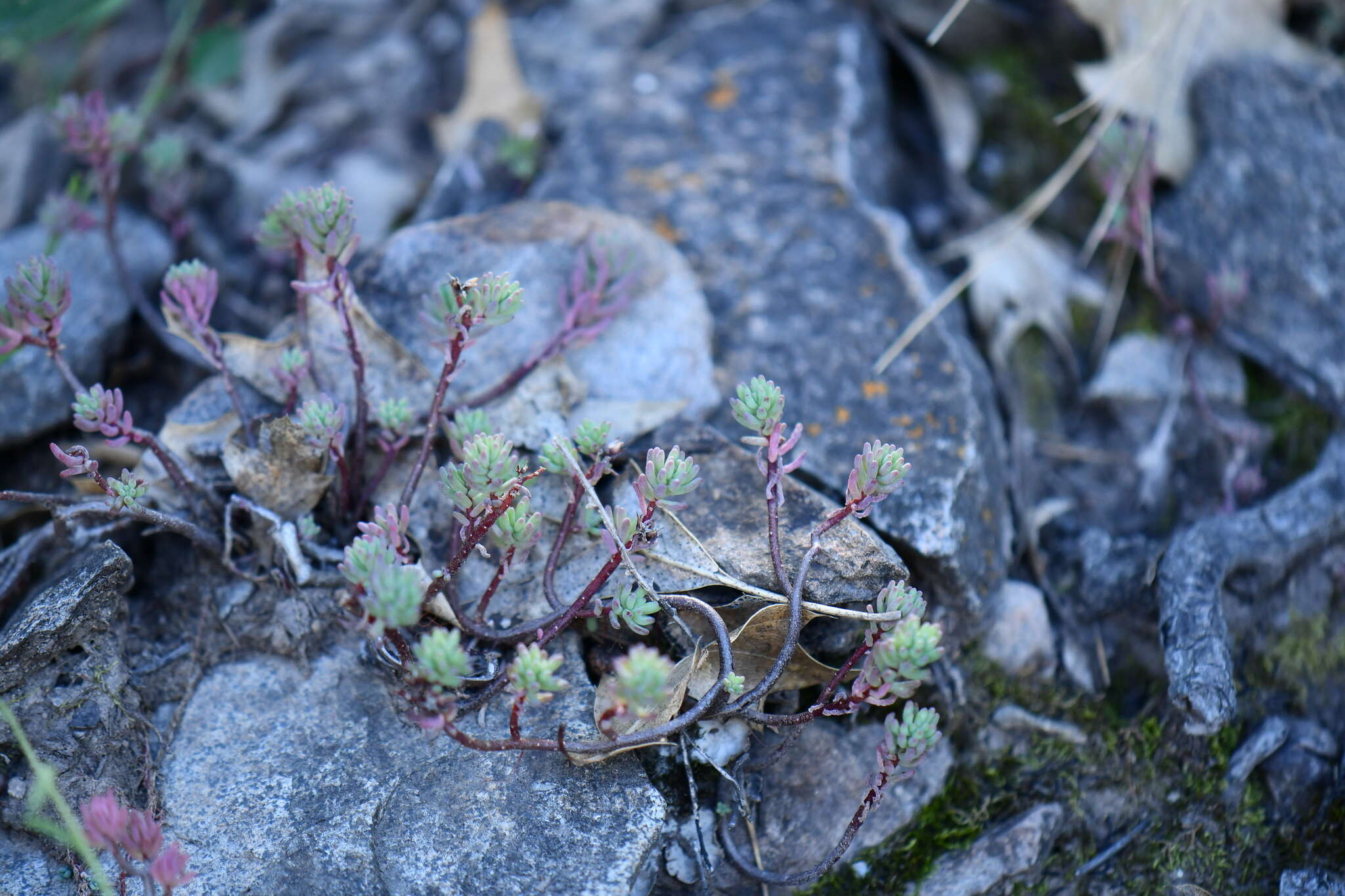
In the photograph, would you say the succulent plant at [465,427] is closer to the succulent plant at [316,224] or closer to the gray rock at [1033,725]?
the succulent plant at [316,224]

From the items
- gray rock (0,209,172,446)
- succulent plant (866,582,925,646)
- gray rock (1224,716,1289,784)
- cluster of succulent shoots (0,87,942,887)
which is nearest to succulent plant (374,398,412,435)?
cluster of succulent shoots (0,87,942,887)

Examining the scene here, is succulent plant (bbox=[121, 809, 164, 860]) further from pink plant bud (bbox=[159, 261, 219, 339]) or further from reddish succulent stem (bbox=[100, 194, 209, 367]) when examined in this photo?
reddish succulent stem (bbox=[100, 194, 209, 367])

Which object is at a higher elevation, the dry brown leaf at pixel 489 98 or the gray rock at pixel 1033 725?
the dry brown leaf at pixel 489 98

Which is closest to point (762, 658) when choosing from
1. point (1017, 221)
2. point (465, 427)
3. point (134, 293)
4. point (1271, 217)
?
point (465, 427)

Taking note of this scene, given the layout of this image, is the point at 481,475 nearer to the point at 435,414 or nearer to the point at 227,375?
the point at 435,414

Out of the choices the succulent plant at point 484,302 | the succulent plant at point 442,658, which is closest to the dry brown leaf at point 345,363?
the succulent plant at point 484,302

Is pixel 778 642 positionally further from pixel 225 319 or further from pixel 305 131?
pixel 305 131
